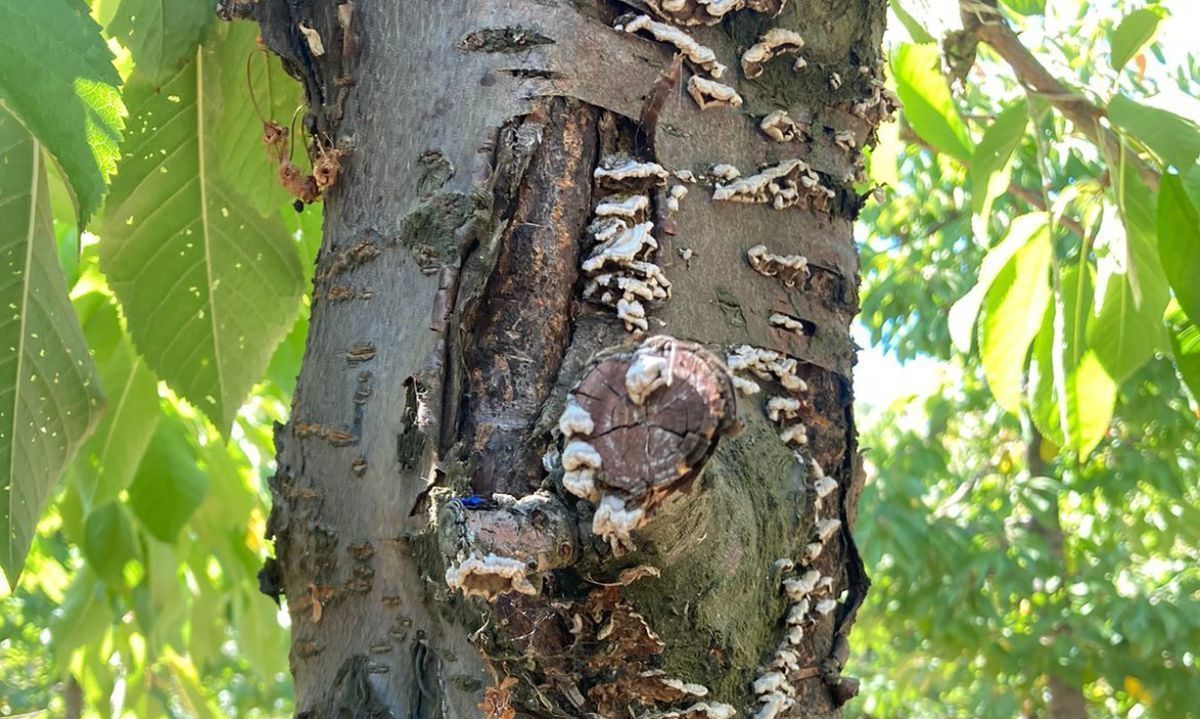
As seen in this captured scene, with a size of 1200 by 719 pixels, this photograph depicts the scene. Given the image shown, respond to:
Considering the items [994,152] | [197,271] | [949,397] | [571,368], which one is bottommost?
[571,368]

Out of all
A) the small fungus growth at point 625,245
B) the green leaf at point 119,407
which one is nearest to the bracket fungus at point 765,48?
the small fungus growth at point 625,245

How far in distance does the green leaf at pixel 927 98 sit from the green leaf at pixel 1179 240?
378 mm

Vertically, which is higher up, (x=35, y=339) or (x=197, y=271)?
(x=197, y=271)

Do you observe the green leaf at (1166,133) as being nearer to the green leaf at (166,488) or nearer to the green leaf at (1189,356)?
the green leaf at (1189,356)

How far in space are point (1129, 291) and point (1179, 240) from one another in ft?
0.51

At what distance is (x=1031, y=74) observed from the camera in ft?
3.73

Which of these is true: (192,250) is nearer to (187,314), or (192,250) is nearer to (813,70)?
(187,314)

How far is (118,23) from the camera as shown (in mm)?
930

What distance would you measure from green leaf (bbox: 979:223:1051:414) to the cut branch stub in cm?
73

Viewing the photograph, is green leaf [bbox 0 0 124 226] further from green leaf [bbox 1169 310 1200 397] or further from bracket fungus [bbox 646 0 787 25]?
green leaf [bbox 1169 310 1200 397]

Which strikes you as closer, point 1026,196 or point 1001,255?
point 1001,255

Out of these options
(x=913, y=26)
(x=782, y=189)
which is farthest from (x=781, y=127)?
(x=913, y=26)

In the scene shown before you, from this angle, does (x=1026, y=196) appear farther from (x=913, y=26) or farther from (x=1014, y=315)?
(x=913, y=26)

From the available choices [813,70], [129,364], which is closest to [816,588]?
[813,70]
